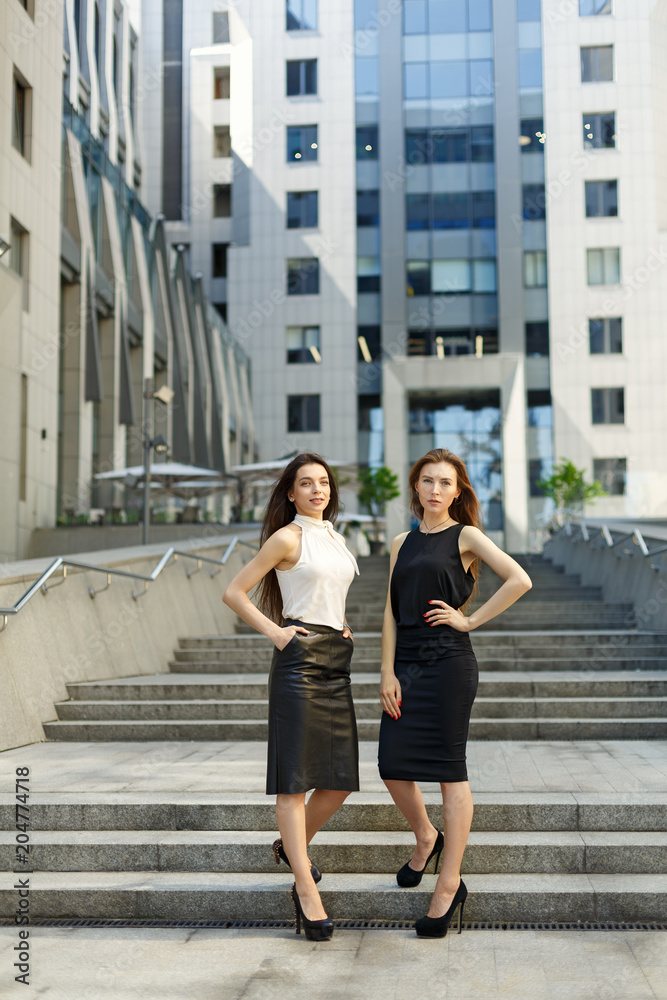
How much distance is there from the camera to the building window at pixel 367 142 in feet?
136

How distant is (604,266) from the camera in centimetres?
3991

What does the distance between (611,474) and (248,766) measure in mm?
34059

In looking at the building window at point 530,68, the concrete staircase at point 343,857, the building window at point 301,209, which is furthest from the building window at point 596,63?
the concrete staircase at point 343,857

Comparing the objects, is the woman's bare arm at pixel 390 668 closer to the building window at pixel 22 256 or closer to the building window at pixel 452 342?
the building window at pixel 22 256

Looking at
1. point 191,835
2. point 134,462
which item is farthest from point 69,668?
point 134,462

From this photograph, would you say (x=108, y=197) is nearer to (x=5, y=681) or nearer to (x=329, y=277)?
(x=329, y=277)

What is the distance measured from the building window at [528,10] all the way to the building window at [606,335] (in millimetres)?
12917

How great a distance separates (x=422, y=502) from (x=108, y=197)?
84.2 ft

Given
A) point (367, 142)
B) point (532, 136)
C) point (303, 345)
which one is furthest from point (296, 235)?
point (532, 136)

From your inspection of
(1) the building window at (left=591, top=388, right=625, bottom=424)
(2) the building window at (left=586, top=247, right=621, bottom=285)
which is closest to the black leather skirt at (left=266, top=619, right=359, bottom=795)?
(1) the building window at (left=591, top=388, right=625, bottom=424)

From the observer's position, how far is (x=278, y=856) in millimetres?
4137

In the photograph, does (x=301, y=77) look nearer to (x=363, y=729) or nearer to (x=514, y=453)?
(x=514, y=453)

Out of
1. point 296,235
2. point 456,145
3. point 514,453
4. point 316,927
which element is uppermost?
point 456,145

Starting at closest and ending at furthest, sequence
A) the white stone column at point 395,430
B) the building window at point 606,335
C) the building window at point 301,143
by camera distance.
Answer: the white stone column at point 395,430
the building window at point 606,335
the building window at point 301,143
